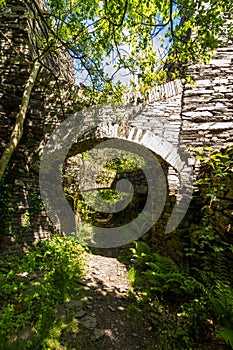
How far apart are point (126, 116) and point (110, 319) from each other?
Result: 3688mm

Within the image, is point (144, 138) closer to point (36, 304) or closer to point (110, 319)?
point (110, 319)

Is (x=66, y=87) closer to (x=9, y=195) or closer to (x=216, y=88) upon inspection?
(x=9, y=195)

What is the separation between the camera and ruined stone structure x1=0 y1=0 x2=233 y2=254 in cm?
445

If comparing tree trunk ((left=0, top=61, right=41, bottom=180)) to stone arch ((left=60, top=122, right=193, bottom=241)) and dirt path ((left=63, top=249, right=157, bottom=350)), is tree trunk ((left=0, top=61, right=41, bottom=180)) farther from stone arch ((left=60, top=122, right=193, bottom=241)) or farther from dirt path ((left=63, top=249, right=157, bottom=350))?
dirt path ((left=63, top=249, right=157, bottom=350))

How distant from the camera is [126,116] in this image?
4.59 m

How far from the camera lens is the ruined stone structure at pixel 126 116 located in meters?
4.45

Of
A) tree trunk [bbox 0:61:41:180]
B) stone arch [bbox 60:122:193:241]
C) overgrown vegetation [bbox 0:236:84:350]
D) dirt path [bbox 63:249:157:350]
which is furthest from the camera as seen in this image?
stone arch [bbox 60:122:193:241]

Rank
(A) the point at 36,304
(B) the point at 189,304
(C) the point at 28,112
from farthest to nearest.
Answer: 1. (C) the point at 28,112
2. (B) the point at 189,304
3. (A) the point at 36,304

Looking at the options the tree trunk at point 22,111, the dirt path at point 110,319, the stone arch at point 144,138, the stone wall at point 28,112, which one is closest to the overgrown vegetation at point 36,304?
the dirt path at point 110,319

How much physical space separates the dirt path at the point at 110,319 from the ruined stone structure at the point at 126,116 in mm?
1550

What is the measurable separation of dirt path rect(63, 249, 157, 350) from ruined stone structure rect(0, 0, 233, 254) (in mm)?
1550

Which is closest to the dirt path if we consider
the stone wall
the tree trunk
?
the stone wall

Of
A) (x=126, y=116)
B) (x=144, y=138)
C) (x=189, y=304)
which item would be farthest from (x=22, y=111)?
(x=189, y=304)

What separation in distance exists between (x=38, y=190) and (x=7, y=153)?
1057mm
